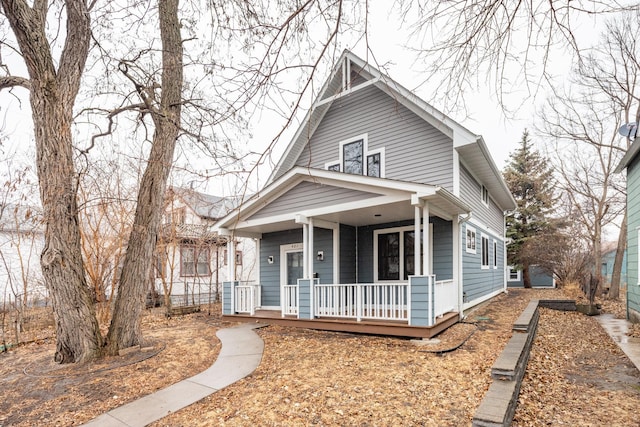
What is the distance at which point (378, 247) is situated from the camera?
968 cm

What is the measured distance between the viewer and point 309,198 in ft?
27.3

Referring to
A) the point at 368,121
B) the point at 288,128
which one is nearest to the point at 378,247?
the point at 368,121

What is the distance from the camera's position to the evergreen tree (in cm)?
1991

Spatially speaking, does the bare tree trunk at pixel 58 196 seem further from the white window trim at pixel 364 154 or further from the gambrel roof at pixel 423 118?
the white window trim at pixel 364 154

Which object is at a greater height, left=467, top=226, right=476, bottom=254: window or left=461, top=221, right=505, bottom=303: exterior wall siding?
left=467, top=226, right=476, bottom=254: window

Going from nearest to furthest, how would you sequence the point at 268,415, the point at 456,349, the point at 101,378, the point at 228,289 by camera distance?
the point at 268,415 → the point at 101,378 → the point at 456,349 → the point at 228,289

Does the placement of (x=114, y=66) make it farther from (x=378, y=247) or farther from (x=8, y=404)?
(x=378, y=247)

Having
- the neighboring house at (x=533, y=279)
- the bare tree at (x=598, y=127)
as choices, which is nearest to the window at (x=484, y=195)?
the bare tree at (x=598, y=127)

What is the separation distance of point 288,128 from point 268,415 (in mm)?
3001

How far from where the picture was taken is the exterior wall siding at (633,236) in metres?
8.15

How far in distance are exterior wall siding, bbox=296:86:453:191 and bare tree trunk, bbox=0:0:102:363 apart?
5.08 m

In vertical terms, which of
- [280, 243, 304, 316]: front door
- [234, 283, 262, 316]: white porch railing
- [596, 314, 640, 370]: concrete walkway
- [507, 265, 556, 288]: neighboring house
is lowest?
[507, 265, 556, 288]: neighboring house

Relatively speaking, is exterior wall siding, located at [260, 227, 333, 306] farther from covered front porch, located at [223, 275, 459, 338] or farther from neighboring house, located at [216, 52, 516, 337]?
covered front porch, located at [223, 275, 459, 338]

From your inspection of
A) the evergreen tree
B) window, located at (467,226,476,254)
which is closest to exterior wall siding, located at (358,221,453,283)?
window, located at (467,226,476,254)
